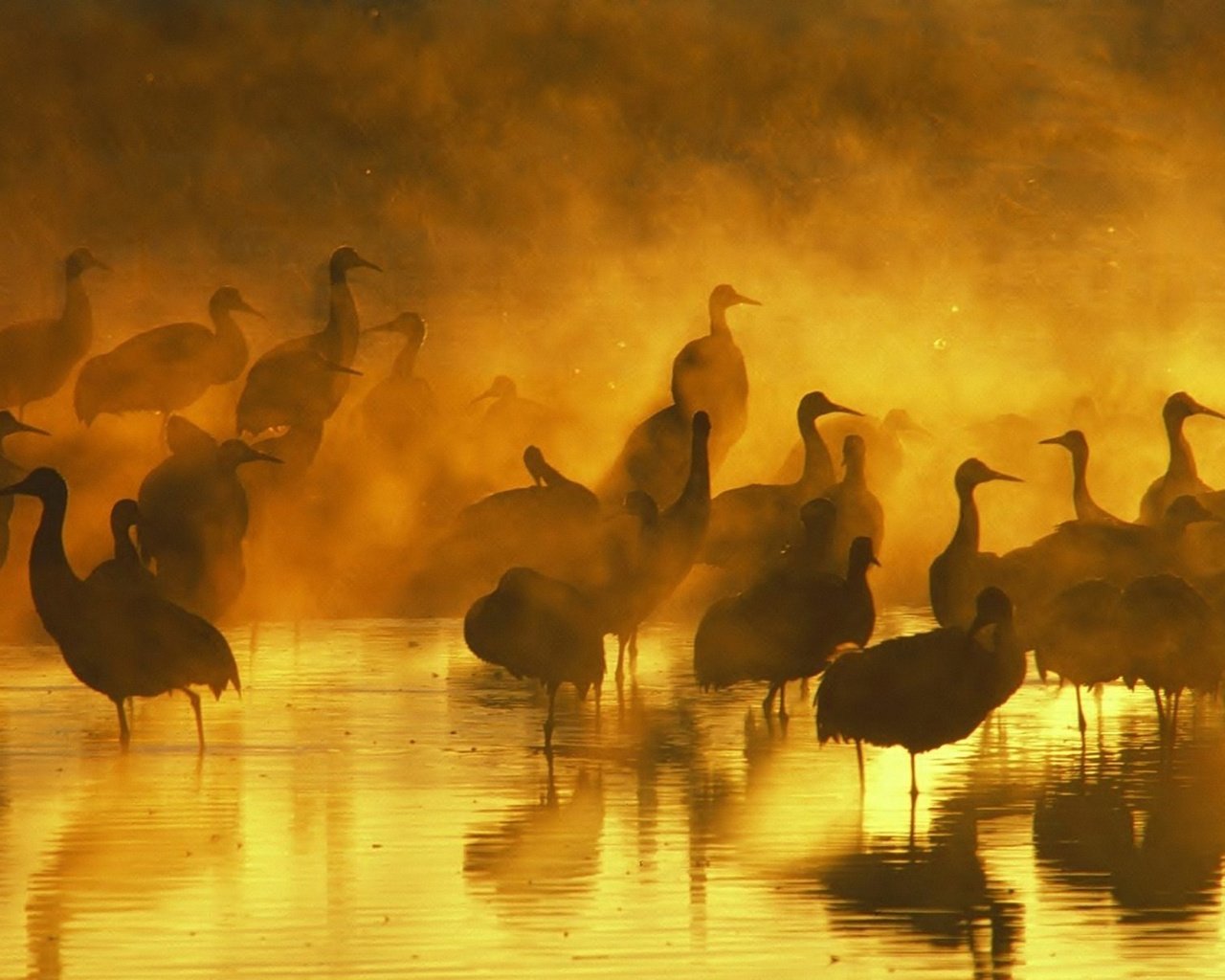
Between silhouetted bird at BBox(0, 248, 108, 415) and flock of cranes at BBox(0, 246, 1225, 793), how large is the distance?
24mm

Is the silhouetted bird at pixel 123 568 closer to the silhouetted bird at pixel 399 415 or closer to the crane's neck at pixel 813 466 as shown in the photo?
the crane's neck at pixel 813 466

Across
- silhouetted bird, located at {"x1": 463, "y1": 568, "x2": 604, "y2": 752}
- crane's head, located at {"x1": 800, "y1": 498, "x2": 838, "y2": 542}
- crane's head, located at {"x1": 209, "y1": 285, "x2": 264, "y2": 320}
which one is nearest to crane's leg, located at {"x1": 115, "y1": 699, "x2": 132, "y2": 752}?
silhouetted bird, located at {"x1": 463, "y1": 568, "x2": 604, "y2": 752}

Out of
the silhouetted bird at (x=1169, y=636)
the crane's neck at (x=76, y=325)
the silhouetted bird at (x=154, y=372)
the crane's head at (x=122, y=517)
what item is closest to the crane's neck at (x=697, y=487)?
the crane's head at (x=122, y=517)

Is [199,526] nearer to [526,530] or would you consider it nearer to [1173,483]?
[526,530]

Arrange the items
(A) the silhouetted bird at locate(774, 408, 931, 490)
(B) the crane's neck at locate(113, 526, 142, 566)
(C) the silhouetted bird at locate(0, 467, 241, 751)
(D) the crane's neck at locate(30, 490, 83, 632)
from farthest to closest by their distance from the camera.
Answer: (A) the silhouetted bird at locate(774, 408, 931, 490), (B) the crane's neck at locate(113, 526, 142, 566), (D) the crane's neck at locate(30, 490, 83, 632), (C) the silhouetted bird at locate(0, 467, 241, 751)

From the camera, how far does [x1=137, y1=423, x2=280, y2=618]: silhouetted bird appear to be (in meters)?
20.8

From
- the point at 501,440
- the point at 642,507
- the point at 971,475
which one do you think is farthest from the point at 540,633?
the point at 501,440

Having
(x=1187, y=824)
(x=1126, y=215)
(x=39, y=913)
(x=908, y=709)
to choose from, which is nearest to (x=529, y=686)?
(x=908, y=709)

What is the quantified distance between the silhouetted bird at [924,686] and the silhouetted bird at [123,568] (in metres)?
3.95

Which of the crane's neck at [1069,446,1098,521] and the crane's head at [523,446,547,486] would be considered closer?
the crane's neck at [1069,446,1098,521]

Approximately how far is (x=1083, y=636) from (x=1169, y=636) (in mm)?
543

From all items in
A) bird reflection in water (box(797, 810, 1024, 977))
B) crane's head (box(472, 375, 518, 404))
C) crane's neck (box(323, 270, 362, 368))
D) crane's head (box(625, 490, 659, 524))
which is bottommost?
bird reflection in water (box(797, 810, 1024, 977))

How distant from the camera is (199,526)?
69.1 ft

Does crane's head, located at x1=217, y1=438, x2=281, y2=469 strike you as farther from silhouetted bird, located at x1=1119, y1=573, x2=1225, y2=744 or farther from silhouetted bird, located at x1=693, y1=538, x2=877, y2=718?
silhouetted bird, located at x1=1119, y1=573, x2=1225, y2=744
